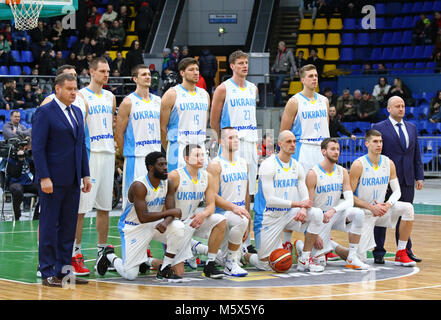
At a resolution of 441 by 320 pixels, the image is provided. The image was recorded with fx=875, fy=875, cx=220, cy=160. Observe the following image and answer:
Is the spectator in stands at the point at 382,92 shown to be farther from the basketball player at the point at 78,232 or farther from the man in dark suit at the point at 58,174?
the man in dark suit at the point at 58,174

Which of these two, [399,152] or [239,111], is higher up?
[239,111]

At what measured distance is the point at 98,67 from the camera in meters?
9.17

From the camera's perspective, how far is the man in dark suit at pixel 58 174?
8.09 metres

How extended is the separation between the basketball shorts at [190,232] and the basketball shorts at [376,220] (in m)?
1.70

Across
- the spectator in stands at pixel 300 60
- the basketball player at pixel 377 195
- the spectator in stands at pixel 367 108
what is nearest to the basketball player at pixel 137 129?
the basketball player at pixel 377 195

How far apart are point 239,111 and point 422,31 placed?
544 inches

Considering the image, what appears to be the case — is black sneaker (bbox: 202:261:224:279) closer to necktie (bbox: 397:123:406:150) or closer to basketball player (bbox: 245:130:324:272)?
basketball player (bbox: 245:130:324:272)

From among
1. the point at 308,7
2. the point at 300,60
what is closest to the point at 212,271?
the point at 300,60

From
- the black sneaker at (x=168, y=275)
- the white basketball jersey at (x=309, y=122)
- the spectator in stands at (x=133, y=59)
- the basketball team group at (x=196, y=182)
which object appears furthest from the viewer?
the spectator in stands at (x=133, y=59)

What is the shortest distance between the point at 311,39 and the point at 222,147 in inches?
621

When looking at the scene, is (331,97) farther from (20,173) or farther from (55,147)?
(55,147)

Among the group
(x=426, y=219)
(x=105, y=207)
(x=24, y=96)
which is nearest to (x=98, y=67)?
(x=105, y=207)

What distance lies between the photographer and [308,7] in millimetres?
25359
